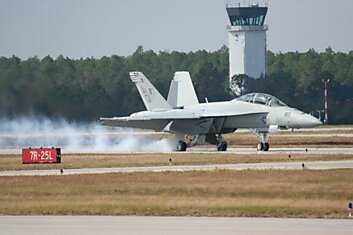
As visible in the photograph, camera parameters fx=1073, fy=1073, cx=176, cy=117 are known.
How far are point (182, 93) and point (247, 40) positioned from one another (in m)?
65.6

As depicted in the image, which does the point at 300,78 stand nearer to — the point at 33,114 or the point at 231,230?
the point at 33,114

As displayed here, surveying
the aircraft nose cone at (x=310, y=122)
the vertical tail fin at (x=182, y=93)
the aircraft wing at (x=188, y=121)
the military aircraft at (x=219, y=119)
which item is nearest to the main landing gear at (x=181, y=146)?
the military aircraft at (x=219, y=119)

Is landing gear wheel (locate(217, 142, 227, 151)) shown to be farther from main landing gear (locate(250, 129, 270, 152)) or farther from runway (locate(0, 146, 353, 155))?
main landing gear (locate(250, 129, 270, 152))

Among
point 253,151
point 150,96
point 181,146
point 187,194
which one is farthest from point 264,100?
point 187,194

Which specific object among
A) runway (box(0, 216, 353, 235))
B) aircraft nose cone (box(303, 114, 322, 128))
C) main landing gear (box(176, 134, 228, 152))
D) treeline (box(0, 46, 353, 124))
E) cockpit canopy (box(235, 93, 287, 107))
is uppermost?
treeline (box(0, 46, 353, 124))

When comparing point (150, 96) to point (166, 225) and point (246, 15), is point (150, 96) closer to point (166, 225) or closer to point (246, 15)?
A: point (166, 225)

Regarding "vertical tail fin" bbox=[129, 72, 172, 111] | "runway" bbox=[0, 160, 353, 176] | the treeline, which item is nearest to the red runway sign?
"runway" bbox=[0, 160, 353, 176]

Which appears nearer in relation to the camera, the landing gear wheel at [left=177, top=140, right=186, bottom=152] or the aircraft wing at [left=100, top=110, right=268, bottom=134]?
the aircraft wing at [left=100, top=110, right=268, bottom=134]

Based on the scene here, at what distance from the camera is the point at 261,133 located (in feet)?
178

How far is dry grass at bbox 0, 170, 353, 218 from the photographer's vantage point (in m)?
25.3

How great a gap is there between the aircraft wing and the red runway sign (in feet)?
33.1

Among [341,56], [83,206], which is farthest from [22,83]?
[341,56]

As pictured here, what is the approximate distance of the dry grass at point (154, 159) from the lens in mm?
42469

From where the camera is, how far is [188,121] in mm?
56500
